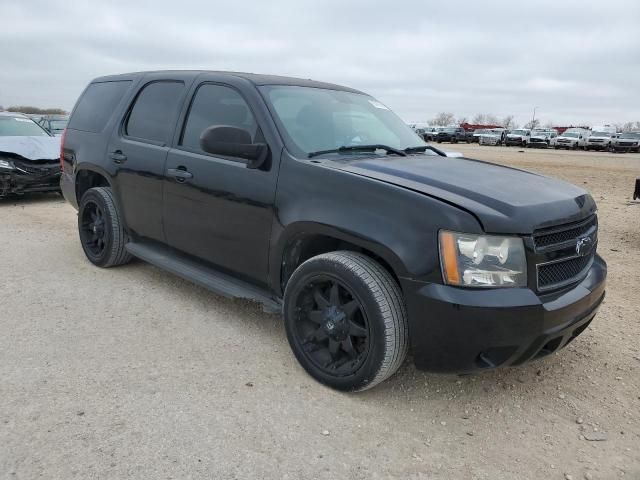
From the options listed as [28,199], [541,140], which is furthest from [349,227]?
[541,140]

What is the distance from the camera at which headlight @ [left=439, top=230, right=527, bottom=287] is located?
98.7 inches

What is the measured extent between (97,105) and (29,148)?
14.1 ft

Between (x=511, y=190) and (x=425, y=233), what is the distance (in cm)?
67

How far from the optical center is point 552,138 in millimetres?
41281

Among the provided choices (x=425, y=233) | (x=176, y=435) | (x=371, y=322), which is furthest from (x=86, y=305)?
(x=425, y=233)

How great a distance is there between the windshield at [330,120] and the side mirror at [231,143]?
203mm

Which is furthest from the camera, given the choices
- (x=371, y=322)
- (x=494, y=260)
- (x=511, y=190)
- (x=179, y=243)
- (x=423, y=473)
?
(x=179, y=243)

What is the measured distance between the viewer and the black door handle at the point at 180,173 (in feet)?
12.4

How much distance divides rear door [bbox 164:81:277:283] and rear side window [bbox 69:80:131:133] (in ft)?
4.06

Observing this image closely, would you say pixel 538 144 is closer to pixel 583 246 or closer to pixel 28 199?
pixel 28 199

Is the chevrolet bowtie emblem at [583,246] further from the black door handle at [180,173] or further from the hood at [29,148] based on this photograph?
the hood at [29,148]

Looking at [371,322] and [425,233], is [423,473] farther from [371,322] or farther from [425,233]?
[425,233]

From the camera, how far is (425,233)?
254 cm

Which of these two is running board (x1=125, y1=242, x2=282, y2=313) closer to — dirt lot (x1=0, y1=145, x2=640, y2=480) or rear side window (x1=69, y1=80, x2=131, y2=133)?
dirt lot (x1=0, y1=145, x2=640, y2=480)
